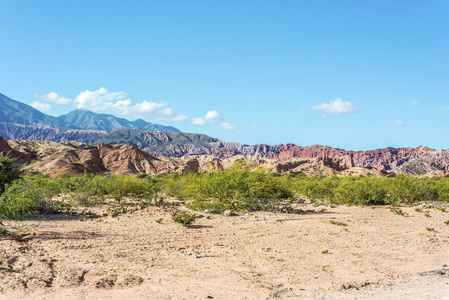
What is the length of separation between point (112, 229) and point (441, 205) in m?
24.2

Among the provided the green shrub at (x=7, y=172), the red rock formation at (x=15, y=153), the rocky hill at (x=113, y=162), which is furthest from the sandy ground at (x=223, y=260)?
the red rock formation at (x=15, y=153)

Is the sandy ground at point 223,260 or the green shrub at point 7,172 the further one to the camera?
the green shrub at point 7,172

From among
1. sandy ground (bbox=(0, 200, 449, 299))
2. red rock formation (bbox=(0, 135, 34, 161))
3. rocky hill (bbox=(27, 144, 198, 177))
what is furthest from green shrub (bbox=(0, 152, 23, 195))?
red rock formation (bbox=(0, 135, 34, 161))

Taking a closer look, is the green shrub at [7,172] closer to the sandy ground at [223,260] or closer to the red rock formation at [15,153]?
the sandy ground at [223,260]

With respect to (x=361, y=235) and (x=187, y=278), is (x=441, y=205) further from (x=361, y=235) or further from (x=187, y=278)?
(x=187, y=278)

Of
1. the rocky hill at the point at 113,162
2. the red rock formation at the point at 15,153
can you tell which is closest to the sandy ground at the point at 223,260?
the rocky hill at the point at 113,162

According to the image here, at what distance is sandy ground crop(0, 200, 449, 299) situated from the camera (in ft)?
24.6

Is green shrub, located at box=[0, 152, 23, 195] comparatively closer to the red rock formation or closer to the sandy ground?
the sandy ground

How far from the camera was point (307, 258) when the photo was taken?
1056 centimetres

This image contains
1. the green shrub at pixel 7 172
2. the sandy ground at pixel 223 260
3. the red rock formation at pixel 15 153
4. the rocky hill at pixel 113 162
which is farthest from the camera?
the red rock formation at pixel 15 153

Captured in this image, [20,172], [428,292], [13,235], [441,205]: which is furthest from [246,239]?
[441,205]

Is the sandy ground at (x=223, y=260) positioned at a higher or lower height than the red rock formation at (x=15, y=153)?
lower

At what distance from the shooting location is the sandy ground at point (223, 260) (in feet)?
24.6

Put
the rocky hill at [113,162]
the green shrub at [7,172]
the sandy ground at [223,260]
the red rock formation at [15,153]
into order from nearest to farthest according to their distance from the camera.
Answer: the sandy ground at [223,260] < the green shrub at [7,172] < the rocky hill at [113,162] < the red rock formation at [15,153]
